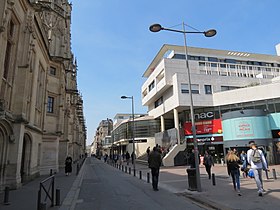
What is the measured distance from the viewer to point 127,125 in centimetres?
5603

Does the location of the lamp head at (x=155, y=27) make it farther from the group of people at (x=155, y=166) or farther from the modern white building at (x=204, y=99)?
the modern white building at (x=204, y=99)

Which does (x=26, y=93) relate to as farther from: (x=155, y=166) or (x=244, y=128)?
(x=244, y=128)

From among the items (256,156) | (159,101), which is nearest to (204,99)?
(159,101)

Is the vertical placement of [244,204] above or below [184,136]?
below

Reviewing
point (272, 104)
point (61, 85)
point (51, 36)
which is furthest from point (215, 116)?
point (51, 36)

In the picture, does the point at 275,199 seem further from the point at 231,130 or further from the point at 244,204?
the point at 231,130

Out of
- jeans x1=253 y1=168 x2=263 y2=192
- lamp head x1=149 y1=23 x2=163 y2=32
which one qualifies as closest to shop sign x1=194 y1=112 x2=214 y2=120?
lamp head x1=149 y1=23 x2=163 y2=32

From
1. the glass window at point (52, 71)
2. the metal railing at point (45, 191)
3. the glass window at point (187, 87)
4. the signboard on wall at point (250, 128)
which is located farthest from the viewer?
the glass window at point (187, 87)

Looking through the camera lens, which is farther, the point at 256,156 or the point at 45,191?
the point at 256,156

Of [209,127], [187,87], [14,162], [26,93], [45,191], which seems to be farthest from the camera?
[187,87]

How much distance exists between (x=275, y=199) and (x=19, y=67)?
13823 mm

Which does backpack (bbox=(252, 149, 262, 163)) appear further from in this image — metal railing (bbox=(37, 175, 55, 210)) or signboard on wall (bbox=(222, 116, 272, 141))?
signboard on wall (bbox=(222, 116, 272, 141))

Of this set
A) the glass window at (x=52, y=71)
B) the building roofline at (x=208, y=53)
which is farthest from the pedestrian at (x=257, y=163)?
the building roofline at (x=208, y=53)

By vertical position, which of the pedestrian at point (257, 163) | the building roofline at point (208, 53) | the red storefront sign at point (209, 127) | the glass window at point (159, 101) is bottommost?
the pedestrian at point (257, 163)
